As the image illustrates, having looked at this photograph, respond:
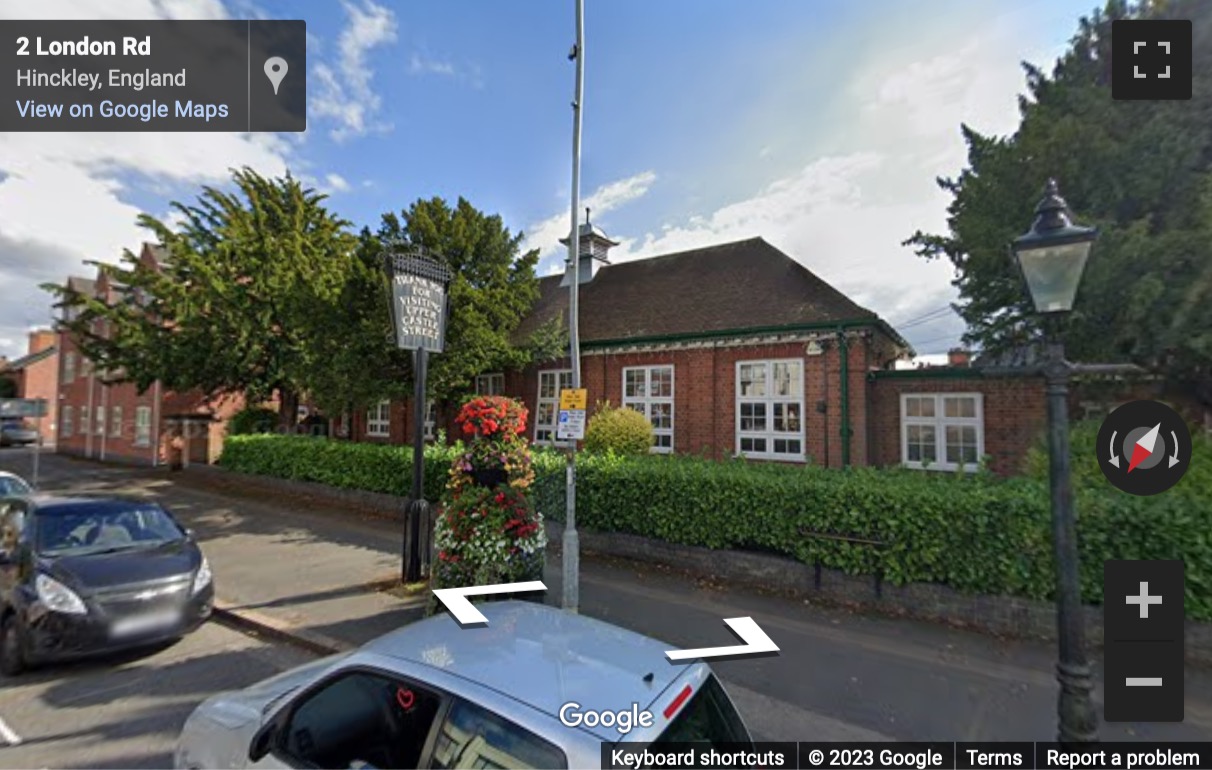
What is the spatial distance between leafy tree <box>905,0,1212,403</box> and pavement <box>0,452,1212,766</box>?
4932mm

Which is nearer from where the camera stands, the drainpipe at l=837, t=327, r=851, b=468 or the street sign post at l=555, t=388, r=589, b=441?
the street sign post at l=555, t=388, r=589, b=441

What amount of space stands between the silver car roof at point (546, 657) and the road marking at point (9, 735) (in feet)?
11.5

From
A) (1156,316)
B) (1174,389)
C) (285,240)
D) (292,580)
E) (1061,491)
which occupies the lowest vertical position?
(292,580)

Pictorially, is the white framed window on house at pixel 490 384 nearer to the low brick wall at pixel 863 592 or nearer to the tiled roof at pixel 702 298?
the tiled roof at pixel 702 298

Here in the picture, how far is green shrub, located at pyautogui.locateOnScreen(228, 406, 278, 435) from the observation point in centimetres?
1953

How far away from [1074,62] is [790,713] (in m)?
12.4

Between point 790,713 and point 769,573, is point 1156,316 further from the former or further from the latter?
point 790,713

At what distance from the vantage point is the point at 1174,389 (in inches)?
368

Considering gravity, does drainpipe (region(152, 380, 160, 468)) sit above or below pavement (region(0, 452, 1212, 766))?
above

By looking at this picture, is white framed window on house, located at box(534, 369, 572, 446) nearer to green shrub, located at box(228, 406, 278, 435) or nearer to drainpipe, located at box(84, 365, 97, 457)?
green shrub, located at box(228, 406, 278, 435)

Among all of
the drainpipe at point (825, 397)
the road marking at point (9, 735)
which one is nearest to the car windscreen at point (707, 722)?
the road marking at point (9, 735)

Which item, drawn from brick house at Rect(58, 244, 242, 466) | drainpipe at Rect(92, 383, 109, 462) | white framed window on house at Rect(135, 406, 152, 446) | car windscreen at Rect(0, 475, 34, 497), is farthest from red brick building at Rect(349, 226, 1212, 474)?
drainpipe at Rect(92, 383, 109, 462)

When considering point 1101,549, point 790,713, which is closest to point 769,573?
point 790,713

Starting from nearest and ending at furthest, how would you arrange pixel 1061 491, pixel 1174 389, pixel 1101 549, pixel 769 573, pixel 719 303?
pixel 1061 491 < pixel 1101 549 < pixel 769 573 < pixel 1174 389 < pixel 719 303
